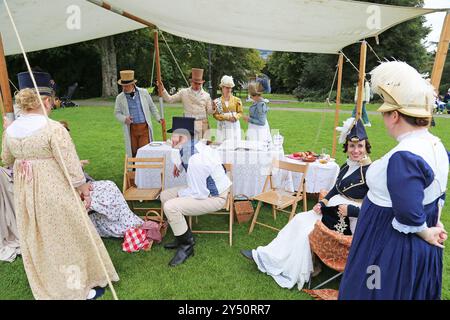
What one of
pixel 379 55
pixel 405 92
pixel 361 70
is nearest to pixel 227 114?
pixel 361 70

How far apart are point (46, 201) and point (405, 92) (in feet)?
8.18

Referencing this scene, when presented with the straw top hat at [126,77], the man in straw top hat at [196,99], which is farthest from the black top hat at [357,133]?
the straw top hat at [126,77]

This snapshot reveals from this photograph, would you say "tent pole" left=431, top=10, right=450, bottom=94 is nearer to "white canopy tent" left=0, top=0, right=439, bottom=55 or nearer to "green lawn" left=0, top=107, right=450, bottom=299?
"white canopy tent" left=0, top=0, right=439, bottom=55

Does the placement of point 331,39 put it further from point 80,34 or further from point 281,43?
point 80,34

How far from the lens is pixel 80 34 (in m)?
5.27

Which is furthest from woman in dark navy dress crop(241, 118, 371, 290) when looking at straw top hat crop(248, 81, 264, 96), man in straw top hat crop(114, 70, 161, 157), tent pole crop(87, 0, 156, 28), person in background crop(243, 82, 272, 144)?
man in straw top hat crop(114, 70, 161, 157)

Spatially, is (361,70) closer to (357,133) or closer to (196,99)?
(357,133)

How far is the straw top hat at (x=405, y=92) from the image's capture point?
1.46m

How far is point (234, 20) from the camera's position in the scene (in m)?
3.79

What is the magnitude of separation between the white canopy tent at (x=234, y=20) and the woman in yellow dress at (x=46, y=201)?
5.48 ft

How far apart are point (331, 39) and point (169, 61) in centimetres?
2268

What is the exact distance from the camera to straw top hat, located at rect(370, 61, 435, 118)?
146cm

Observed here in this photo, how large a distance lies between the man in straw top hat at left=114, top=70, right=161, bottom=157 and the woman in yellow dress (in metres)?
2.40
